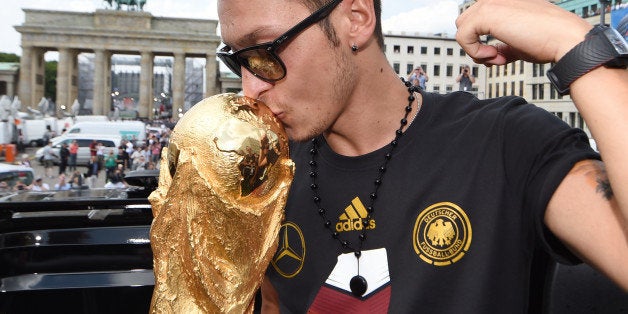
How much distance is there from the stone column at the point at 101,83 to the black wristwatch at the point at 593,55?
73.4m

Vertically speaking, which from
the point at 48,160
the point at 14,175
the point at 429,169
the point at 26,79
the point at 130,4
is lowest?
the point at 48,160

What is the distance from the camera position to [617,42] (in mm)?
1109

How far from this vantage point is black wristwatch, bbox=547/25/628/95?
1093 millimetres

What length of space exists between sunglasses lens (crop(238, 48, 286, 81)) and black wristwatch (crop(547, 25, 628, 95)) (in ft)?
2.05

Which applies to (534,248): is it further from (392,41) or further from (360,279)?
(392,41)

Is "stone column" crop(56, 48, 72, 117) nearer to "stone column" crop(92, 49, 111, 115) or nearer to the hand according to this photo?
"stone column" crop(92, 49, 111, 115)

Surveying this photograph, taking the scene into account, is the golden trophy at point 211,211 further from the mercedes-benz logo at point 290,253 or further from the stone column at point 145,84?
the stone column at point 145,84

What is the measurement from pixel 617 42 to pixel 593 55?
0.06 meters

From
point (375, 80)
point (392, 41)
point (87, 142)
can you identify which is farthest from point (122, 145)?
point (392, 41)

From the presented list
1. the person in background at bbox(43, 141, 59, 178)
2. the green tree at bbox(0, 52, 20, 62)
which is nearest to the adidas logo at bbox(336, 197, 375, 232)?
the person in background at bbox(43, 141, 59, 178)

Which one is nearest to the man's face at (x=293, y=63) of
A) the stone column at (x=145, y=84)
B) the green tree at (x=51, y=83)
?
the stone column at (x=145, y=84)

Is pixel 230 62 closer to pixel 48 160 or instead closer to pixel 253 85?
pixel 253 85

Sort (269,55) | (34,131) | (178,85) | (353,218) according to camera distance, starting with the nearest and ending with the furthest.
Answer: (269,55)
(353,218)
(34,131)
(178,85)

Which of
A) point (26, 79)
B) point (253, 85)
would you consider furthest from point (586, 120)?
point (26, 79)
